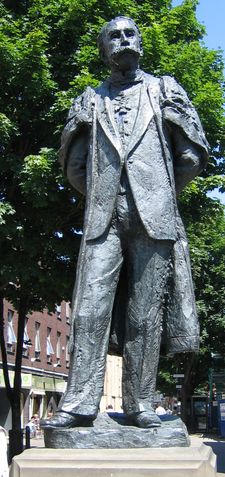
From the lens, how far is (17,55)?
13117mm

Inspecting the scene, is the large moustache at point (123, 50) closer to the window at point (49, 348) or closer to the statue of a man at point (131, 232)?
the statue of a man at point (131, 232)

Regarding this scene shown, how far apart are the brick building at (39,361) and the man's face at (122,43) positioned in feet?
96.6

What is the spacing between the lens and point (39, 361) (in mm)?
40781

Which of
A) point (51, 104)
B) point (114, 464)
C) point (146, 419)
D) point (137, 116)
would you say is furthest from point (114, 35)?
point (51, 104)

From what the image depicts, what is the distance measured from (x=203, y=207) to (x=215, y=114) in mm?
1899

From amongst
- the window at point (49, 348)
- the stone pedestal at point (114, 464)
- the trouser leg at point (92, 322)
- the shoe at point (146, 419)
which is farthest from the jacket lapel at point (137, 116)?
the window at point (49, 348)

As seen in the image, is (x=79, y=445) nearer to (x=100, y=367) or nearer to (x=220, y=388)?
(x=100, y=367)

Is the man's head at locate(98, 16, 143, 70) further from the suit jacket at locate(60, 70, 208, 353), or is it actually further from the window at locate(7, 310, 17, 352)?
the window at locate(7, 310, 17, 352)

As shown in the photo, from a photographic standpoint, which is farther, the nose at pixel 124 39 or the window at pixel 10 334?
the window at pixel 10 334

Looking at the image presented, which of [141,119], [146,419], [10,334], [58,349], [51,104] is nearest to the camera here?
Answer: [146,419]

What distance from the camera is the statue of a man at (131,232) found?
152 inches

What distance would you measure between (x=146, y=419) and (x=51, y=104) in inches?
422

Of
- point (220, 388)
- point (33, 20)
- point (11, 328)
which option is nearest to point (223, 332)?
point (220, 388)

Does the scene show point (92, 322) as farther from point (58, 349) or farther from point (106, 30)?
point (58, 349)
